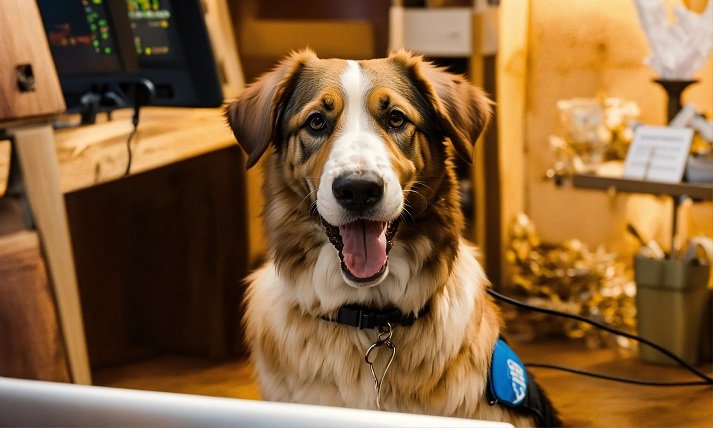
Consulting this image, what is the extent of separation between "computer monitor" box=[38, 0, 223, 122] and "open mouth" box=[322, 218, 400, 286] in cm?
105

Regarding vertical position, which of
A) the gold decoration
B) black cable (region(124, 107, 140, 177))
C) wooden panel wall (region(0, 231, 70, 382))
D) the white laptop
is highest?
the white laptop

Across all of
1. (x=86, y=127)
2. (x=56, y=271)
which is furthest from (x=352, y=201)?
(x=86, y=127)

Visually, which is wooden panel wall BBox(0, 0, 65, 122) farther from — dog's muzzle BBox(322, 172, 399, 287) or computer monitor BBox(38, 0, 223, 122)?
computer monitor BBox(38, 0, 223, 122)

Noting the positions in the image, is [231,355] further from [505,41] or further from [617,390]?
[505,41]

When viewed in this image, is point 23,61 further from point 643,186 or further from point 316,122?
point 643,186

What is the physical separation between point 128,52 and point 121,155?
0.58m

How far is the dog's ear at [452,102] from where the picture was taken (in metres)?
1.75

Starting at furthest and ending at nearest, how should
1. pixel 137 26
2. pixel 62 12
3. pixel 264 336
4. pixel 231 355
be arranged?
pixel 231 355, pixel 137 26, pixel 62 12, pixel 264 336

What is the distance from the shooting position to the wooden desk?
1.93 meters

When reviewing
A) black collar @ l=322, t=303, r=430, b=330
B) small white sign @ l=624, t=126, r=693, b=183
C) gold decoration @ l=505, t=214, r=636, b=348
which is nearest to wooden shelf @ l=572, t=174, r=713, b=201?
small white sign @ l=624, t=126, r=693, b=183

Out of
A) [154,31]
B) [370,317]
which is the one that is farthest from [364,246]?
[154,31]

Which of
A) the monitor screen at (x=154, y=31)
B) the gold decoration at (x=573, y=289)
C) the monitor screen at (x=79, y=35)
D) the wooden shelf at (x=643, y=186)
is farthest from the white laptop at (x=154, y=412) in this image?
the gold decoration at (x=573, y=289)

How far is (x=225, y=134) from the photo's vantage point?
2771 millimetres

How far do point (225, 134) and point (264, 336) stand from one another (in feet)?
3.70
